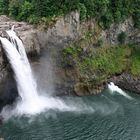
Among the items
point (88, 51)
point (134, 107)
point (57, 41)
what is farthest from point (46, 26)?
point (134, 107)

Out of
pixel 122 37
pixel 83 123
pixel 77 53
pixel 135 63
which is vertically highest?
pixel 122 37

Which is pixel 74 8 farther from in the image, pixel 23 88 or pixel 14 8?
pixel 23 88

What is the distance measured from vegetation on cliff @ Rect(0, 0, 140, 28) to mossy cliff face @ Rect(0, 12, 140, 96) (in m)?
0.96

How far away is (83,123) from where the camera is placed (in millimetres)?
41188

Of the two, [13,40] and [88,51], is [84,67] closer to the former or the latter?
[88,51]

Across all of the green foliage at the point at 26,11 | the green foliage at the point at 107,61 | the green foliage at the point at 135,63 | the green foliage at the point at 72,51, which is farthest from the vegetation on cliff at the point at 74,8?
the green foliage at the point at 135,63

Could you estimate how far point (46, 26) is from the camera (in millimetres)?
45562

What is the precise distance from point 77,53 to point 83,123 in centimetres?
1080

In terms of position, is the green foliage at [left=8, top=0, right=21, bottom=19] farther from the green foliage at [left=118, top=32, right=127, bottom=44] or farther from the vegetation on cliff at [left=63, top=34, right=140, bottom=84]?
the green foliage at [left=118, top=32, right=127, bottom=44]

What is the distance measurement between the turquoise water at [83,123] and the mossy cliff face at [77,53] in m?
3.10

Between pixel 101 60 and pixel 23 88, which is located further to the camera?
pixel 101 60

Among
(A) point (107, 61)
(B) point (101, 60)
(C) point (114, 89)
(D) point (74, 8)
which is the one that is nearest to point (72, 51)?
(B) point (101, 60)

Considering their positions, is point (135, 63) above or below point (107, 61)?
below

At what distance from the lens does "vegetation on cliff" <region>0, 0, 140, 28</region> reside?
153ft
